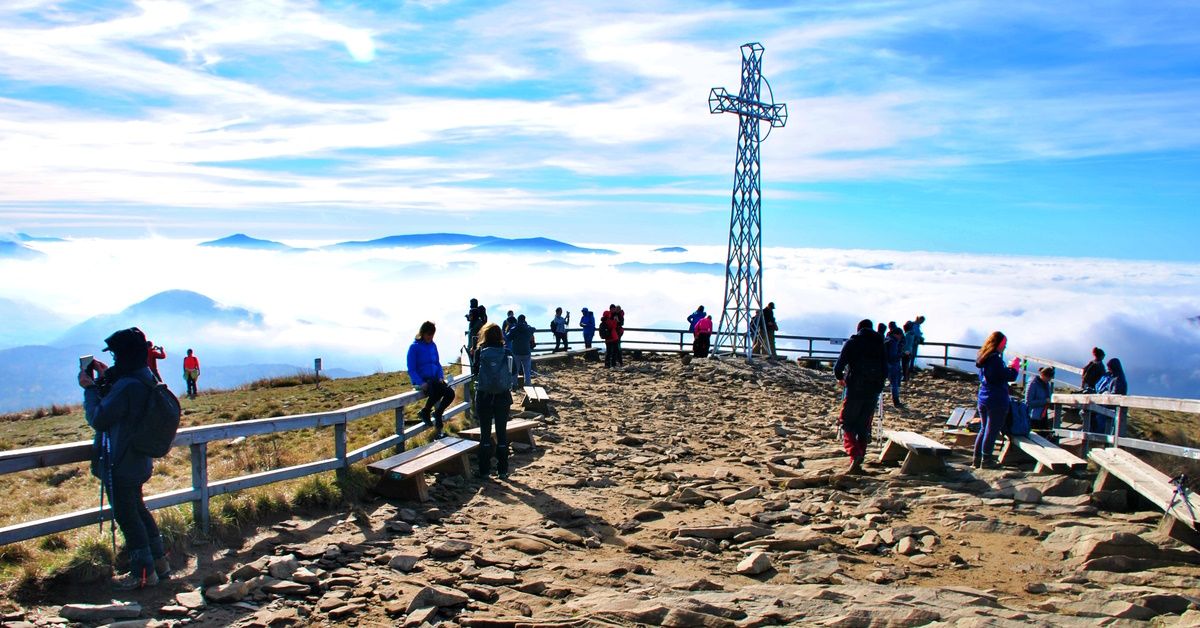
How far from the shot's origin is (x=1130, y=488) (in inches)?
337

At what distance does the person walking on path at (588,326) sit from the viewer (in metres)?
29.4

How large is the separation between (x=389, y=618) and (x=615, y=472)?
5.65 metres

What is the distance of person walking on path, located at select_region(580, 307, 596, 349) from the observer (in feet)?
96.4

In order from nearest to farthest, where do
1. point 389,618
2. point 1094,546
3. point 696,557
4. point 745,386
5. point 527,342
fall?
point 389,618 → point 1094,546 → point 696,557 → point 527,342 → point 745,386

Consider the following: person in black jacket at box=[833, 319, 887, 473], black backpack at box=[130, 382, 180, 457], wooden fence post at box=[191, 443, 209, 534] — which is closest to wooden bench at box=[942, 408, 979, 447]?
person in black jacket at box=[833, 319, 887, 473]

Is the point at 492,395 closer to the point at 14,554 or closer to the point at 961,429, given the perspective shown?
the point at 14,554

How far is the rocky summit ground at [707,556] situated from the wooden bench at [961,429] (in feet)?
3.75

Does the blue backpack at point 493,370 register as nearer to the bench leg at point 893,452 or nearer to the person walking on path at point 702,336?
the bench leg at point 893,452

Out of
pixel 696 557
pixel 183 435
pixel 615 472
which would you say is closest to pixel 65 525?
pixel 183 435

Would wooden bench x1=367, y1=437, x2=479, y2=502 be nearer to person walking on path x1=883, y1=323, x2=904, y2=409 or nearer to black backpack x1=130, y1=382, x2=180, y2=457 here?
black backpack x1=130, y1=382, x2=180, y2=457

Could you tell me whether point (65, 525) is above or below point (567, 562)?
above

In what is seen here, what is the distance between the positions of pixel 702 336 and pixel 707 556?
21.3 meters

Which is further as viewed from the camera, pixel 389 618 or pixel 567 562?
pixel 567 562

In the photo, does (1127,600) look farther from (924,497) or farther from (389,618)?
(389,618)
